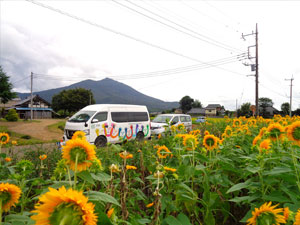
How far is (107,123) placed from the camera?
30.2 ft

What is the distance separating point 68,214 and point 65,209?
14 millimetres

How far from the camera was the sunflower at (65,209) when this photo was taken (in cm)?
44

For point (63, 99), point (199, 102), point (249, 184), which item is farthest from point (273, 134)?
point (199, 102)

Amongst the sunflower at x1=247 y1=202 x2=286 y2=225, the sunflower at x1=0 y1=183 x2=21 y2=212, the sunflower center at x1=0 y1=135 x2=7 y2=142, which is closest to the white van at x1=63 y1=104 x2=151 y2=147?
the sunflower center at x1=0 y1=135 x2=7 y2=142

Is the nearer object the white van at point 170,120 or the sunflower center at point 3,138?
the sunflower center at point 3,138

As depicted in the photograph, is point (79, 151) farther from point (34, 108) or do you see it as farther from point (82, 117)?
point (34, 108)

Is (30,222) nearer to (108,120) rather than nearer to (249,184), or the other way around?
(249,184)

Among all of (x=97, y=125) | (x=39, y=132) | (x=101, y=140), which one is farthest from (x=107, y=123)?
(x=39, y=132)

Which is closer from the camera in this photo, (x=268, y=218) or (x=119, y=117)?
(x=268, y=218)

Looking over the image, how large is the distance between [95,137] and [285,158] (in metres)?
8.13

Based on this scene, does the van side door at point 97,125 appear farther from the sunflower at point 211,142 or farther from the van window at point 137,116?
the sunflower at point 211,142

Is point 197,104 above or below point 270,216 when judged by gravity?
above

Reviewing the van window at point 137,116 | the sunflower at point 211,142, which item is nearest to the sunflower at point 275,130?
the sunflower at point 211,142

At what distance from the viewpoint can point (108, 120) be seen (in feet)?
30.5
